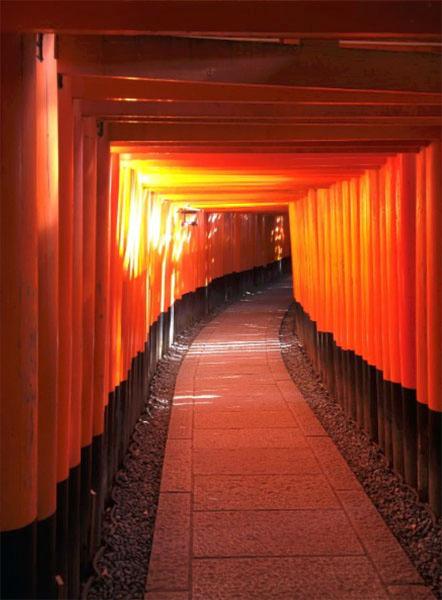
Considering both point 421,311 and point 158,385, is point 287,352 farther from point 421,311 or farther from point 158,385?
point 421,311

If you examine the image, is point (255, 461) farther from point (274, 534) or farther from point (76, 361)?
point (76, 361)

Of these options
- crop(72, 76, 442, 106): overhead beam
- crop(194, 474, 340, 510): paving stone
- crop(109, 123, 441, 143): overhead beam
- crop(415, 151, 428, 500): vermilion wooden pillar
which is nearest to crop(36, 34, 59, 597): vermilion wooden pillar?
crop(72, 76, 442, 106): overhead beam

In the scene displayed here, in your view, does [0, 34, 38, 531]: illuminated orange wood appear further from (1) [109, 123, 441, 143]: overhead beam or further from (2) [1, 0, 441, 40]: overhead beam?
(1) [109, 123, 441, 143]: overhead beam

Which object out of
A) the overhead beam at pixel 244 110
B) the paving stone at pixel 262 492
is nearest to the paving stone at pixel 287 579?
the paving stone at pixel 262 492

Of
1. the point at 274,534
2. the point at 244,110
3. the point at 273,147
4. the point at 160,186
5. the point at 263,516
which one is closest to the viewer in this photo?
the point at 244,110

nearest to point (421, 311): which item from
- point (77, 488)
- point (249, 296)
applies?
Result: point (77, 488)

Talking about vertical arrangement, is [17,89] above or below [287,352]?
above

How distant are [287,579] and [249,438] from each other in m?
3.35

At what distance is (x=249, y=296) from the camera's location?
91.8 feet

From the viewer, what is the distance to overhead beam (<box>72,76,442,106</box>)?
3.95 meters

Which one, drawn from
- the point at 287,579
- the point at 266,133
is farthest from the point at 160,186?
the point at 287,579

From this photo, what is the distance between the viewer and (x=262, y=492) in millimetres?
6262

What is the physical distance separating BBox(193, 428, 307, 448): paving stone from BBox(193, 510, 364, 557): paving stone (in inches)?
75.4

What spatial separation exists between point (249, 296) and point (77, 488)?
937 inches
